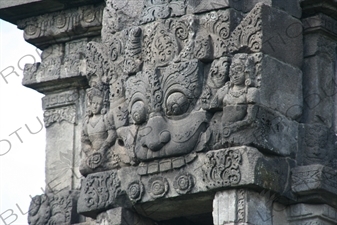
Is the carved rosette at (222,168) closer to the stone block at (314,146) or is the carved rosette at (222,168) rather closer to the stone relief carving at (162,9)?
the stone block at (314,146)

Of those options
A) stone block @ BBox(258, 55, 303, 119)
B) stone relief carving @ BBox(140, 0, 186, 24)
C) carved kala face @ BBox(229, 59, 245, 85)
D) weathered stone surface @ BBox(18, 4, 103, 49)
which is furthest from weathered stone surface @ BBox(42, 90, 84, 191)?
stone block @ BBox(258, 55, 303, 119)

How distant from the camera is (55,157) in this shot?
16891 millimetres

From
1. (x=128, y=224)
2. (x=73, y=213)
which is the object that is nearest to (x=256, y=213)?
(x=128, y=224)

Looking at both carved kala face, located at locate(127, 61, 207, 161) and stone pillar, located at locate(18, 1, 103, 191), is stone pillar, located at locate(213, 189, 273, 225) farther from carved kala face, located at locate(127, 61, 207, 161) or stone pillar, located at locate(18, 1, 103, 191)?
stone pillar, located at locate(18, 1, 103, 191)

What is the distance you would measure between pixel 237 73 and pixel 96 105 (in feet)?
5.57

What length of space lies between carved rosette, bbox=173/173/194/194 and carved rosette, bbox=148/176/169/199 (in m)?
0.12

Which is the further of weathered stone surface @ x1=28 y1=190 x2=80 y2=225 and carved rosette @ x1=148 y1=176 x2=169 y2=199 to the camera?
weathered stone surface @ x1=28 y1=190 x2=80 y2=225

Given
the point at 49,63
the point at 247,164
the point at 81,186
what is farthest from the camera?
the point at 49,63

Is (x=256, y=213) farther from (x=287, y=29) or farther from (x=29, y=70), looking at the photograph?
(x=29, y=70)

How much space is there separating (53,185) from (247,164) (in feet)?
9.10

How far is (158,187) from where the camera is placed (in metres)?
15.3

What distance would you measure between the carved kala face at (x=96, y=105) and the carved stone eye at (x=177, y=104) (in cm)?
101

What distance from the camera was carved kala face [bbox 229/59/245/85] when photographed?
49.0 ft

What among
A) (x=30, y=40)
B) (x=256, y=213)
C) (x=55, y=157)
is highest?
(x=30, y=40)
